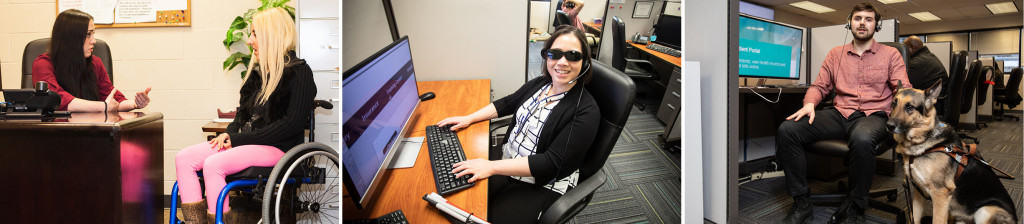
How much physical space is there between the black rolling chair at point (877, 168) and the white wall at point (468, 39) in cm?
168

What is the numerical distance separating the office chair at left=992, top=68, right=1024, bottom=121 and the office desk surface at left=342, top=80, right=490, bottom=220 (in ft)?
5.64

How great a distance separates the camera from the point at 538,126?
1041mm

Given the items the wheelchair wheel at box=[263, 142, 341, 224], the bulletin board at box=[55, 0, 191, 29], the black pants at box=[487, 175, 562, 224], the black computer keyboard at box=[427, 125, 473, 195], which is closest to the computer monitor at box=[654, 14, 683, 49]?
the black pants at box=[487, 175, 562, 224]

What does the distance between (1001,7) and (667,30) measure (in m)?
1.13

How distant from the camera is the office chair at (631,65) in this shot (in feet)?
3.97

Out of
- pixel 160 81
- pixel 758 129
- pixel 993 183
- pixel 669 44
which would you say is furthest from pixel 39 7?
pixel 993 183

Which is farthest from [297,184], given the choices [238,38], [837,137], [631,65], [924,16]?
[924,16]

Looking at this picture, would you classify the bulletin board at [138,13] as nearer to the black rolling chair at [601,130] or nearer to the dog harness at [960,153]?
the black rolling chair at [601,130]

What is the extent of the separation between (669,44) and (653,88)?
0.62 ft

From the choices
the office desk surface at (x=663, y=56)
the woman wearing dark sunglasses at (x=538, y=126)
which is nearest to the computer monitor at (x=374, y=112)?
the woman wearing dark sunglasses at (x=538, y=126)

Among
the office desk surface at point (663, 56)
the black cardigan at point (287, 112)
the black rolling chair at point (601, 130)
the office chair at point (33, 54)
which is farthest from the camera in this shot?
the office chair at point (33, 54)

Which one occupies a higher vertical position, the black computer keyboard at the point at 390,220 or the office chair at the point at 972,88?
the office chair at the point at 972,88

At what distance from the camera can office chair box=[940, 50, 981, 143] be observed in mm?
1562

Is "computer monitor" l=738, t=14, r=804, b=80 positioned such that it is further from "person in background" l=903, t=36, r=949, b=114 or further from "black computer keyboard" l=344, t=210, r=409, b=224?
"black computer keyboard" l=344, t=210, r=409, b=224
